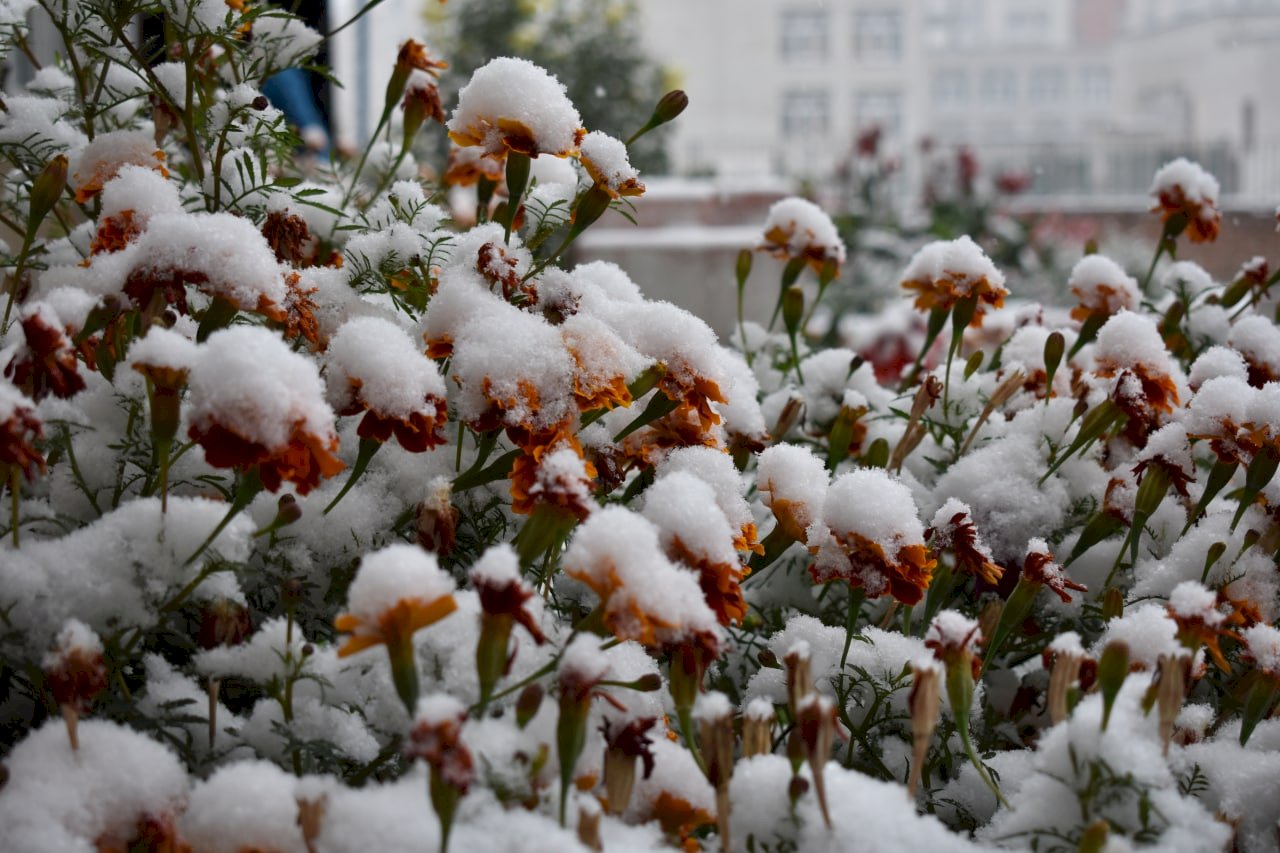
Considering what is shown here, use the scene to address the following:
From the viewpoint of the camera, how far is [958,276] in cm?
104

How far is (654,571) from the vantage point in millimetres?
619

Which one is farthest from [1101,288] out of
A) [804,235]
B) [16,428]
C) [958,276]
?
[16,428]

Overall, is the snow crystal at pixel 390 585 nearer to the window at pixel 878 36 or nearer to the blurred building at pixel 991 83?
the blurred building at pixel 991 83

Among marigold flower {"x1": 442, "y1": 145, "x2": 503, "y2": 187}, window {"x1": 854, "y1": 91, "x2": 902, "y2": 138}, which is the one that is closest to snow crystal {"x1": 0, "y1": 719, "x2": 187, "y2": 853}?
marigold flower {"x1": 442, "y1": 145, "x2": 503, "y2": 187}

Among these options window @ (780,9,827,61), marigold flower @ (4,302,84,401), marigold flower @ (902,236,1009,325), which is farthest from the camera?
window @ (780,9,827,61)

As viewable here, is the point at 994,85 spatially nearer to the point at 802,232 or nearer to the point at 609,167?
the point at 802,232

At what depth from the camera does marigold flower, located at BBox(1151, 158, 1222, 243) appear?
1264 mm

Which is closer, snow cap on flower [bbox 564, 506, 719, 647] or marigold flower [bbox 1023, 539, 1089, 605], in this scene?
snow cap on flower [bbox 564, 506, 719, 647]

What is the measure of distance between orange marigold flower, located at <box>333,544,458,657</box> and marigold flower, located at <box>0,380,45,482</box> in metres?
0.20

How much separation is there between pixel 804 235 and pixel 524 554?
69 centimetres

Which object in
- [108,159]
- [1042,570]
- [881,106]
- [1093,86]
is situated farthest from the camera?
[1093,86]

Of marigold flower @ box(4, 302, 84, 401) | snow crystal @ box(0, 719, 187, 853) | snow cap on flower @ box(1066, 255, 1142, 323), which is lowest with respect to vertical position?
snow crystal @ box(0, 719, 187, 853)

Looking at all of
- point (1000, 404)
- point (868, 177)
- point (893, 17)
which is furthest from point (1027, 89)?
point (1000, 404)

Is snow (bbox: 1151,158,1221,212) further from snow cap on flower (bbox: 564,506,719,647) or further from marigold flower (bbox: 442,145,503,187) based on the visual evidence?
snow cap on flower (bbox: 564,506,719,647)
